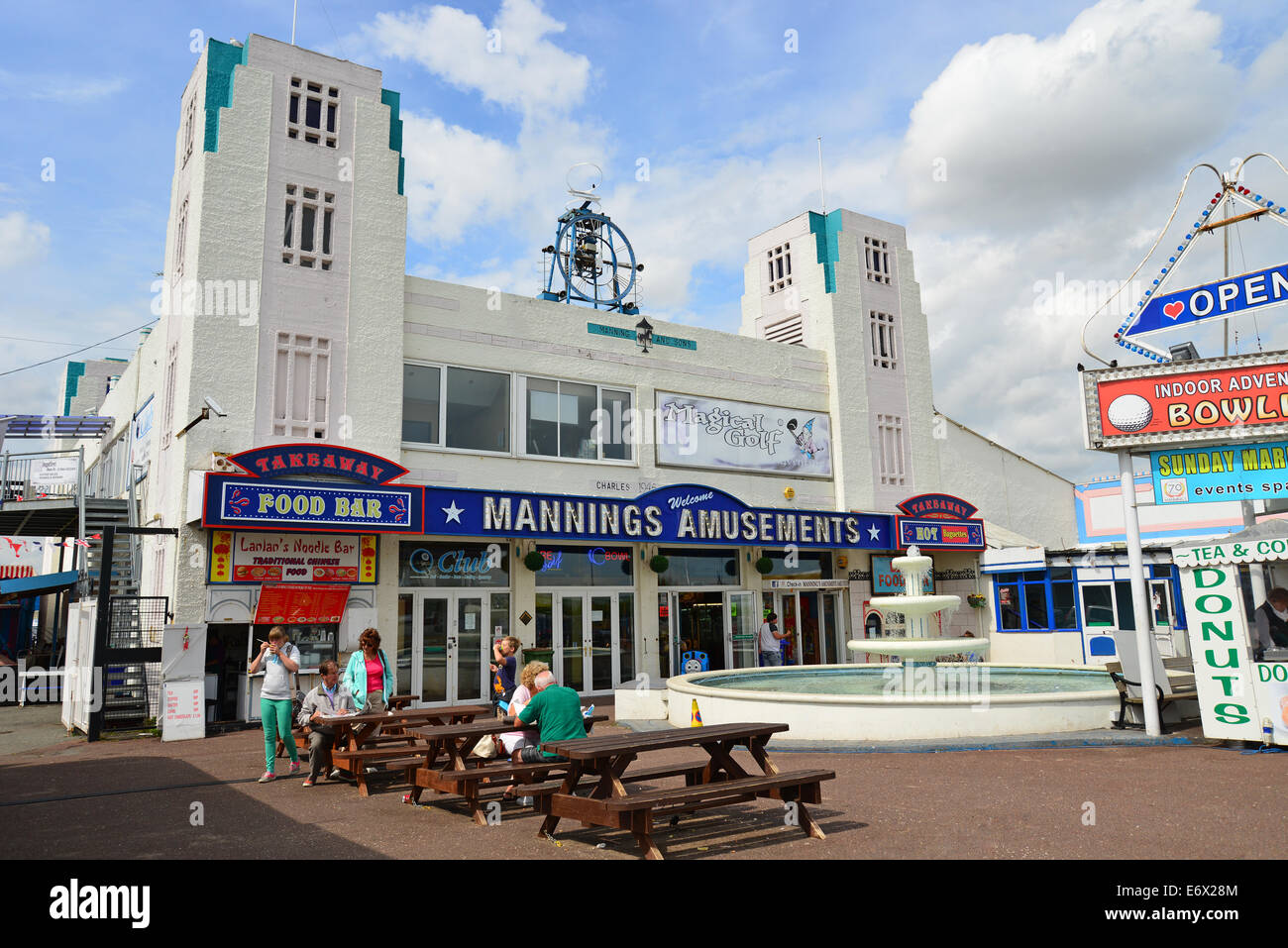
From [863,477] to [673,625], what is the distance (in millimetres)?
7073

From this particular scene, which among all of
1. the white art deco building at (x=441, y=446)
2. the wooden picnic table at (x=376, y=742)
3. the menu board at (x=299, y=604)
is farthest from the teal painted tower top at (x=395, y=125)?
the wooden picnic table at (x=376, y=742)

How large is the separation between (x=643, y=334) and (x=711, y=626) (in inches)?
280

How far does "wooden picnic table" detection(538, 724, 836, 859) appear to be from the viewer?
6066mm

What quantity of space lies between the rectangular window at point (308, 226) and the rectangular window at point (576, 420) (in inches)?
187

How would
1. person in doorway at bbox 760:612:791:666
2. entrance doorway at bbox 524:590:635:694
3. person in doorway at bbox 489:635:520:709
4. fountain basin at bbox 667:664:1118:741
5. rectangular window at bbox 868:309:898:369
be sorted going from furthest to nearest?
1. rectangular window at bbox 868:309:898:369
2. person in doorway at bbox 760:612:791:666
3. entrance doorway at bbox 524:590:635:694
4. person in doorway at bbox 489:635:520:709
5. fountain basin at bbox 667:664:1118:741

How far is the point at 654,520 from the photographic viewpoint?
1912 cm

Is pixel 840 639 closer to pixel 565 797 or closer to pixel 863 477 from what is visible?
pixel 863 477

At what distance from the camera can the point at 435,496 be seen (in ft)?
54.2

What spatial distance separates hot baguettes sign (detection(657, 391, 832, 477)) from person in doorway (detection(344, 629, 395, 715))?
10785mm

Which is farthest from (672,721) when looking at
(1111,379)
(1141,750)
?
(1111,379)

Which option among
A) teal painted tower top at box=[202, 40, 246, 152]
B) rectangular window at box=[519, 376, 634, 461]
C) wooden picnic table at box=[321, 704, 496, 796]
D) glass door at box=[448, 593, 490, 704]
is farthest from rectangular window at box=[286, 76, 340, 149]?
wooden picnic table at box=[321, 704, 496, 796]

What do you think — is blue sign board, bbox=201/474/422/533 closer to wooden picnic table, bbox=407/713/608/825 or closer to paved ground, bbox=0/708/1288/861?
paved ground, bbox=0/708/1288/861

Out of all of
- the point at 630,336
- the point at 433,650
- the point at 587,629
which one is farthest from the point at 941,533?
the point at 433,650

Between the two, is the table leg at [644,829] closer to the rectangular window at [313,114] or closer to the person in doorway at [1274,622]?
the person in doorway at [1274,622]
